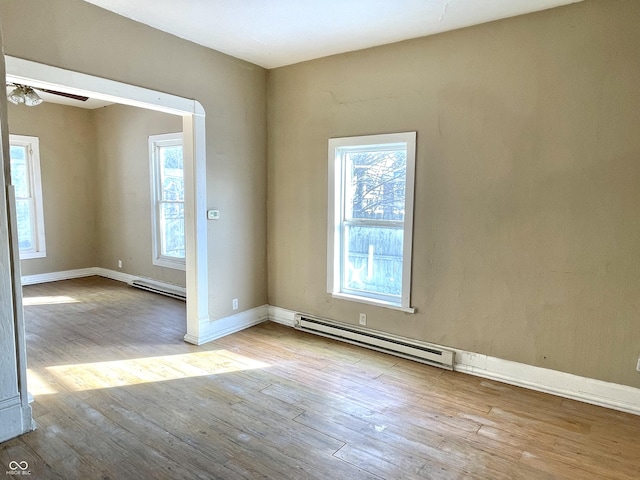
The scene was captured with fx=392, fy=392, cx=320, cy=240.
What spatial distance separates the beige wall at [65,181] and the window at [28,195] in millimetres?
75

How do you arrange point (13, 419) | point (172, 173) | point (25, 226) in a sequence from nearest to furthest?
point (13, 419) → point (172, 173) → point (25, 226)

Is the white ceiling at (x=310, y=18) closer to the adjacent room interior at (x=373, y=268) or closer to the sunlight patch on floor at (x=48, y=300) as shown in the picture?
the adjacent room interior at (x=373, y=268)

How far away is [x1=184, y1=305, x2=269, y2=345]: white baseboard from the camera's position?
3.86 metres

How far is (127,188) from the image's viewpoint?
20.6 ft

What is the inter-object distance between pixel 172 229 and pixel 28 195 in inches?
97.4

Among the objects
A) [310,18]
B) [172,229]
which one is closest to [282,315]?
[172,229]

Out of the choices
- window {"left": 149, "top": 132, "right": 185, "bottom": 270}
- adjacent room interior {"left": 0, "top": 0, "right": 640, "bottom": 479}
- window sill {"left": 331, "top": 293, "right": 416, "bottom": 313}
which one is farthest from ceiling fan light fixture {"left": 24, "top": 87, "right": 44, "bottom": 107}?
window sill {"left": 331, "top": 293, "right": 416, "bottom": 313}

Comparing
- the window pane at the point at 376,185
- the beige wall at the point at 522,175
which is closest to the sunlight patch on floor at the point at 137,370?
the beige wall at the point at 522,175

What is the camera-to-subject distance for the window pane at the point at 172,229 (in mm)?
5703

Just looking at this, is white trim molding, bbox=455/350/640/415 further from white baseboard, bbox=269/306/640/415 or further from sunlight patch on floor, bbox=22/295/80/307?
sunlight patch on floor, bbox=22/295/80/307

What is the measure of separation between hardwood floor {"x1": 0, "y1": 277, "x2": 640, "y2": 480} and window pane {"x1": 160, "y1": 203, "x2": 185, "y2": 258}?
2.06 m

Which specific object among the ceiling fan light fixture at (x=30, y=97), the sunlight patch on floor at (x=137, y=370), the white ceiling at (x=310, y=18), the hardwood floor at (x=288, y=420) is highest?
the white ceiling at (x=310, y=18)

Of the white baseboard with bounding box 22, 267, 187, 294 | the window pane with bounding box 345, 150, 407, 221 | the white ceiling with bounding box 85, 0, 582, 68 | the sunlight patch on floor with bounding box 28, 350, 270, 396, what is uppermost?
the white ceiling with bounding box 85, 0, 582, 68

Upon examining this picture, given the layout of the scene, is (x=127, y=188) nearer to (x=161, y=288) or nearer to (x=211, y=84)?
(x=161, y=288)
